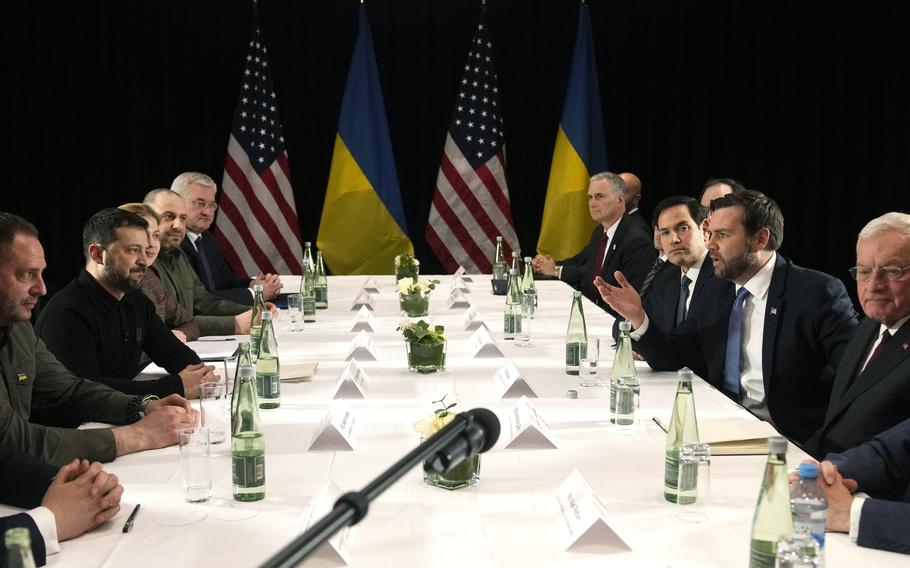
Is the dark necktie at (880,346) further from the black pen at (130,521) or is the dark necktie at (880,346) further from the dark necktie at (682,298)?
the black pen at (130,521)

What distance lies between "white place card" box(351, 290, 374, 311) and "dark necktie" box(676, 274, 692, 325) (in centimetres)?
147

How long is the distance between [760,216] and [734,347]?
1.62 feet

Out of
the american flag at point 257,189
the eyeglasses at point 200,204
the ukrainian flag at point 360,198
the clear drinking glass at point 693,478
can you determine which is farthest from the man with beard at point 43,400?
the ukrainian flag at point 360,198

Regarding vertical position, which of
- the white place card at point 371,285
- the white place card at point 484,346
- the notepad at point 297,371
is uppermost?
the white place card at point 484,346

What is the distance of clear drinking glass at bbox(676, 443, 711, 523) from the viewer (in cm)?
190

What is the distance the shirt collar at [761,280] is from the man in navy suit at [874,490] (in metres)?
1.16

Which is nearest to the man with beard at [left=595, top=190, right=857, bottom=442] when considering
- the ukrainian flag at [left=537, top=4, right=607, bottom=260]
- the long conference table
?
the long conference table

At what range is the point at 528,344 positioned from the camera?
3.71 m

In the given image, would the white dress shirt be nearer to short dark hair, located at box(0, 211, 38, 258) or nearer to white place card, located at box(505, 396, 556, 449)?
white place card, located at box(505, 396, 556, 449)

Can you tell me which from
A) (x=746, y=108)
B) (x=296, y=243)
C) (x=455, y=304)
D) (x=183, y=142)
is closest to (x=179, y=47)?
(x=183, y=142)

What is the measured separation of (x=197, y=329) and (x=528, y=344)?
1.49 meters

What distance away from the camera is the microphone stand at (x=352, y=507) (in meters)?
0.73

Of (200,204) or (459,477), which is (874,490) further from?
(200,204)

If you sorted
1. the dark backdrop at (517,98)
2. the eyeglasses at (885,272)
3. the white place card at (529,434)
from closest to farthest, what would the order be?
the white place card at (529,434) → the eyeglasses at (885,272) → the dark backdrop at (517,98)
